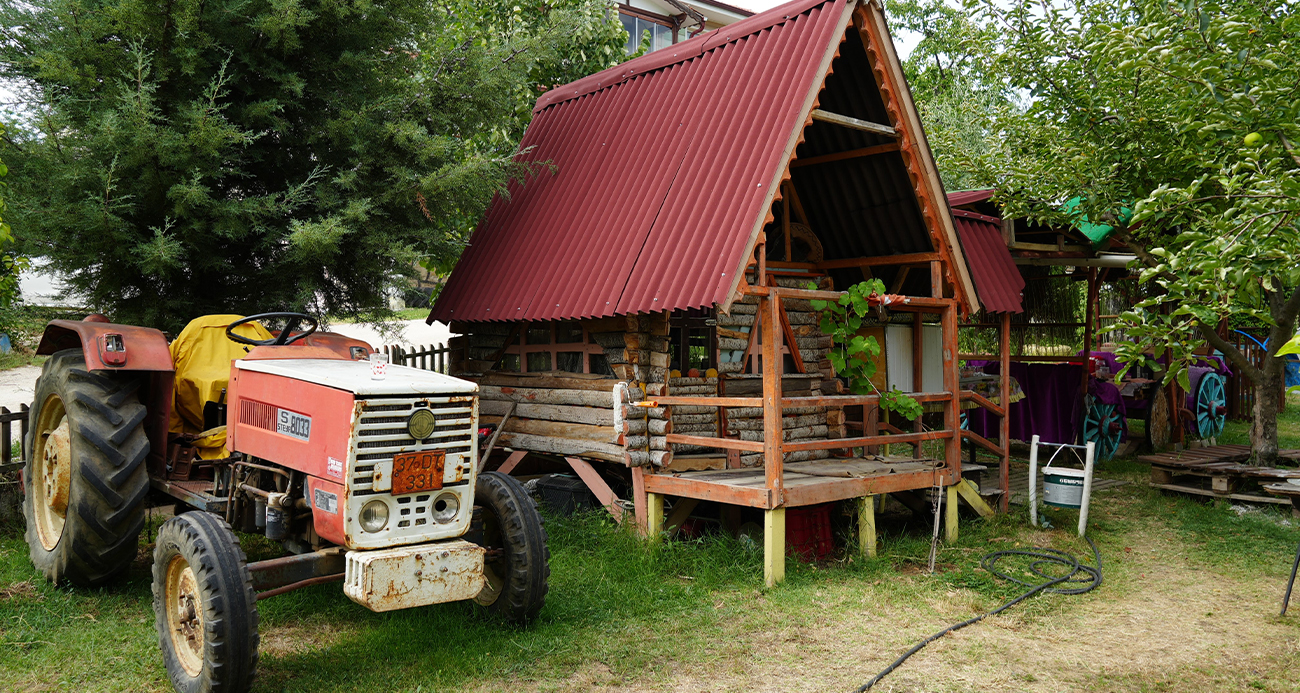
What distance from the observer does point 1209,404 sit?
14.6 metres

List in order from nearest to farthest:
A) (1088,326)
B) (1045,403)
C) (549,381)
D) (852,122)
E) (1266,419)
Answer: (852,122) < (549,381) < (1266,419) < (1088,326) < (1045,403)

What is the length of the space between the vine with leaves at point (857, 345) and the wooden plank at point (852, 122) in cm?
136

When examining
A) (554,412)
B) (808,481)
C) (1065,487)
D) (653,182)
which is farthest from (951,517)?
(653,182)

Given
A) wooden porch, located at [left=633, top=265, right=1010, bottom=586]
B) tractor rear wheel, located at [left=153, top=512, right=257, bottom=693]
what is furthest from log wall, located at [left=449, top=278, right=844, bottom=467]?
tractor rear wheel, located at [left=153, top=512, right=257, bottom=693]

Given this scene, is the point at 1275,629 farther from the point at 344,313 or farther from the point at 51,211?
the point at 51,211

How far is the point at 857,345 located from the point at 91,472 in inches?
242

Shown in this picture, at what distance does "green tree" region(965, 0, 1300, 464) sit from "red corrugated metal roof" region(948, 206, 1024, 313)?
0.45m

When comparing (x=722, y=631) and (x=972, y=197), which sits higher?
(x=972, y=197)

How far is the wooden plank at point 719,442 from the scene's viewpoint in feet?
23.9

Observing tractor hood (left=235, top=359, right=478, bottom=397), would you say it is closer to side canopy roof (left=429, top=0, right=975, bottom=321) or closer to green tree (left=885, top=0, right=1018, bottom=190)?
side canopy roof (left=429, top=0, right=975, bottom=321)

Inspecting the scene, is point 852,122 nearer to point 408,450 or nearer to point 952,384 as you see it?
point 952,384

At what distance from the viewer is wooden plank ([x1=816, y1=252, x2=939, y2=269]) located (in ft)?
29.4

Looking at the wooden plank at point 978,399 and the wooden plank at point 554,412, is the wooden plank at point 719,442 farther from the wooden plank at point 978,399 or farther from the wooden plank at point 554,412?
the wooden plank at point 978,399

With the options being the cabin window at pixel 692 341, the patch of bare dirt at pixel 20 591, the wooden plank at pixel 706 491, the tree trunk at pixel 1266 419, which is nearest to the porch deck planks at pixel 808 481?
the wooden plank at pixel 706 491
